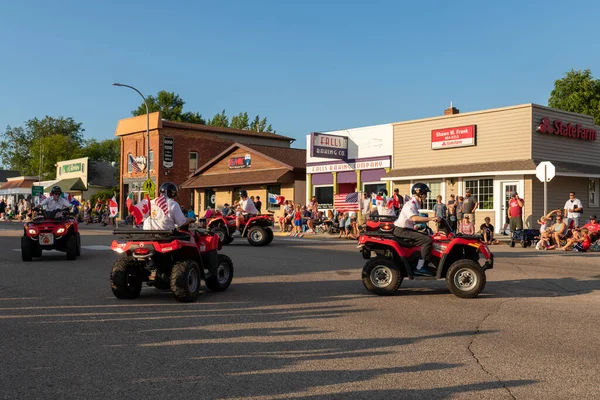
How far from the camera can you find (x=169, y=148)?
5097cm

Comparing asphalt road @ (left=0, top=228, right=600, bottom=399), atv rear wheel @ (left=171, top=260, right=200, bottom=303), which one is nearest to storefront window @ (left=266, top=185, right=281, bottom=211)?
asphalt road @ (left=0, top=228, right=600, bottom=399)

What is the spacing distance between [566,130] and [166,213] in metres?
23.0

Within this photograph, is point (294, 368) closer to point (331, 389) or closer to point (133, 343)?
point (331, 389)

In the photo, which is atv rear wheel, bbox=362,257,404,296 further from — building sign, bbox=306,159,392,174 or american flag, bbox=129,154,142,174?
american flag, bbox=129,154,142,174

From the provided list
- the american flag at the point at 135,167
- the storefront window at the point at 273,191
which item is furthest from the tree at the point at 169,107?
the storefront window at the point at 273,191

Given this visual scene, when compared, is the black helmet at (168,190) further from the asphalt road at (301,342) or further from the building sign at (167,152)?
the building sign at (167,152)

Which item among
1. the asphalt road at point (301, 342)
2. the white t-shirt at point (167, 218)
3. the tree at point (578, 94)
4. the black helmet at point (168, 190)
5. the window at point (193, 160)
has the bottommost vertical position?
the asphalt road at point (301, 342)

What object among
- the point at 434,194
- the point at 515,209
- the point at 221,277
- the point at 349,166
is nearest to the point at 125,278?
the point at 221,277

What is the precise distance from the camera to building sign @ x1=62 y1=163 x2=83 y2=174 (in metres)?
68.9

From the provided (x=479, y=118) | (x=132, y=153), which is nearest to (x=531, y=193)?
(x=479, y=118)

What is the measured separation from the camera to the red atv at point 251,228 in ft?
68.0

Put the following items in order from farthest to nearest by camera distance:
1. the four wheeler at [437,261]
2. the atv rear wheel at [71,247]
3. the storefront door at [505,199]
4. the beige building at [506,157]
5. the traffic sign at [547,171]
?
the storefront door at [505,199] < the beige building at [506,157] < the traffic sign at [547,171] < the atv rear wheel at [71,247] < the four wheeler at [437,261]

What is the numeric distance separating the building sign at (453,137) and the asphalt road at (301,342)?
691 inches

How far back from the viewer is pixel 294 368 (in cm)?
553
